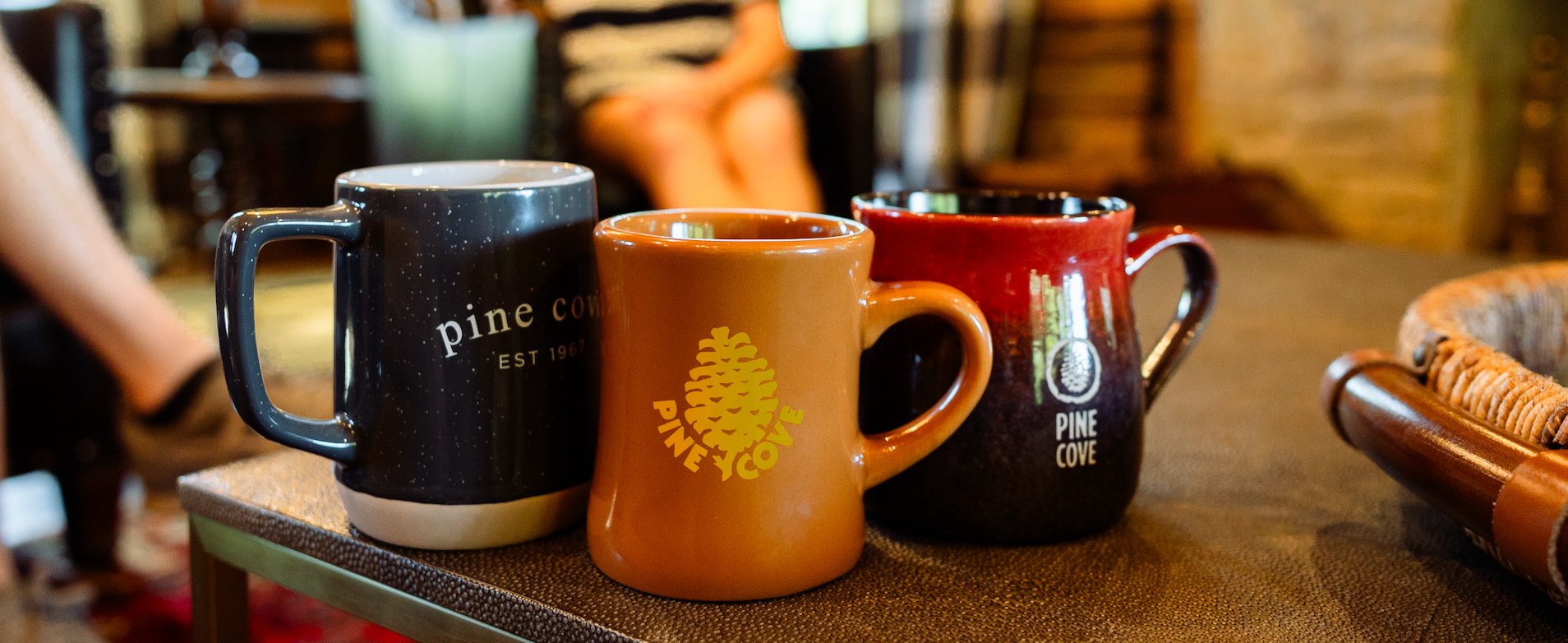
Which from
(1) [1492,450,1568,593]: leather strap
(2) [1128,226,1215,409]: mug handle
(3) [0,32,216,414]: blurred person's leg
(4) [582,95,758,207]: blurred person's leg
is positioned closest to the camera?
(1) [1492,450,1568,593]: leather strap

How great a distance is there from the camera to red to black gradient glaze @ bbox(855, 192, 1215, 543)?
1.17 feet

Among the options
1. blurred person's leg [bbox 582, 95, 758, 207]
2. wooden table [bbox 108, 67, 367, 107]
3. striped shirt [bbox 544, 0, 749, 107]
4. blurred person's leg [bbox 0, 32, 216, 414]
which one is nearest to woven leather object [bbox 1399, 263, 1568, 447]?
blurred person's leg [bbox 0, 32, 216, 414]

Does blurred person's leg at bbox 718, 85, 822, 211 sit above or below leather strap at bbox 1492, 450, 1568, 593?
above

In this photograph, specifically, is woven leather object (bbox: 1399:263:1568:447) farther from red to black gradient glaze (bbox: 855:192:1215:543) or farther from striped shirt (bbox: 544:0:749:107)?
striped shirt (bbox: 544:0:749:107)

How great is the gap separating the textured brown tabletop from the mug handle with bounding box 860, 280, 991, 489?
0.04 metres

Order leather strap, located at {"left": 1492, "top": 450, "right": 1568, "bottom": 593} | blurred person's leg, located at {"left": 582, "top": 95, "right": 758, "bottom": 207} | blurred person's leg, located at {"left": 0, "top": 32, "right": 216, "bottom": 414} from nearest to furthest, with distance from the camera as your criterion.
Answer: leather strap, located at {"left": 1492, "top": 450, "right": 1568, "bottom": 593} → blurred person's leg, located at {"left": 0, "top": 32, "right": 216, "bottom": 414} → blurred person's leg, located at {"left": 582, "top": 95, "right": 758, "bottom": 207}

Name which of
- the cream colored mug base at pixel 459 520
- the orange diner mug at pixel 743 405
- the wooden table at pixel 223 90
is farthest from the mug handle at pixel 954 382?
the wooden table at pixel 223 90

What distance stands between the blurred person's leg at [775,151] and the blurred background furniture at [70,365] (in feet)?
3.77

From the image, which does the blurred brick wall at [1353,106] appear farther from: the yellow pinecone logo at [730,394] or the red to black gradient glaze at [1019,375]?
the yellow pinecone logo at [730,394]

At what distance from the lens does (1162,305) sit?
793 mm

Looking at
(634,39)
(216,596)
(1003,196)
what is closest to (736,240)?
(1003,196)

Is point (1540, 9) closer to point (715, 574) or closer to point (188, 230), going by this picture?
point (715, 574)

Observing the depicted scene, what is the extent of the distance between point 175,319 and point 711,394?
1077mm

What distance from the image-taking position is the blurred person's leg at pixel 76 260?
1.05 m
